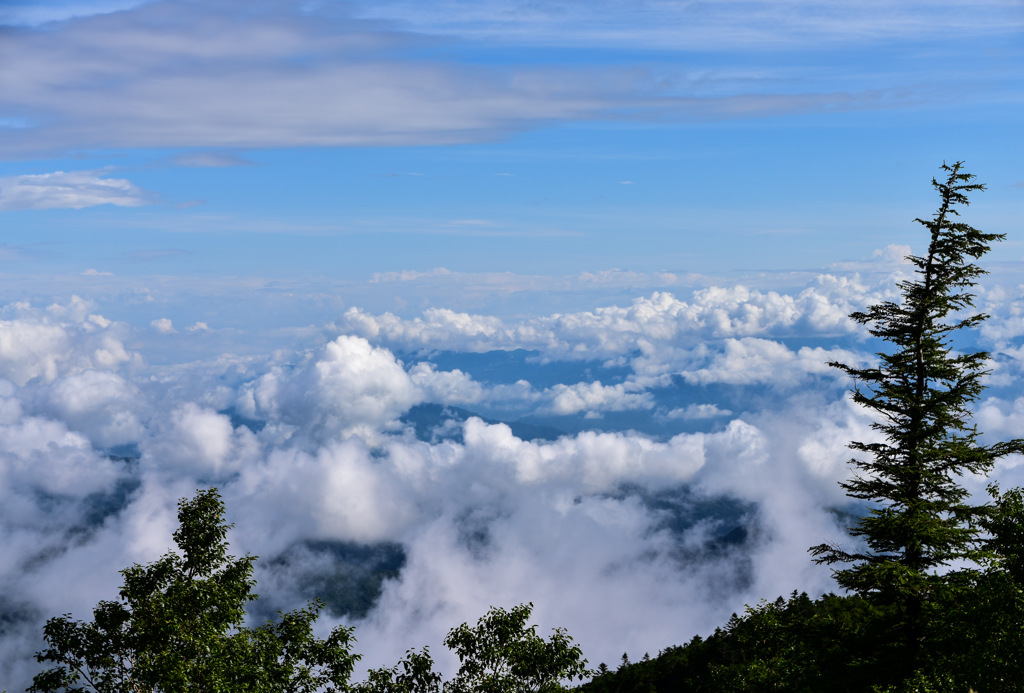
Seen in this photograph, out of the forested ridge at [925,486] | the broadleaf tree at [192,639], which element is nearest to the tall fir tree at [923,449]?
the forested ridge at [925,486]

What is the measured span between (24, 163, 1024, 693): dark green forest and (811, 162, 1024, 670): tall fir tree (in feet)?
0.23

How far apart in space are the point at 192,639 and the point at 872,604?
2894cm

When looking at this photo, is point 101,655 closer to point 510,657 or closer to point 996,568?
point 510,657

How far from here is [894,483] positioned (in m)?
32.9

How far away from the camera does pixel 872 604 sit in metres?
32.7

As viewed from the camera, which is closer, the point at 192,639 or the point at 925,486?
the point at 192,639

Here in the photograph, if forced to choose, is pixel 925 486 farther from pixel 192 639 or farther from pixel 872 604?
pixel 192 639

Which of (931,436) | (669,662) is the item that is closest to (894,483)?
(931,436)

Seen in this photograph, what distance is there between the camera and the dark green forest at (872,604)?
73.2 ft

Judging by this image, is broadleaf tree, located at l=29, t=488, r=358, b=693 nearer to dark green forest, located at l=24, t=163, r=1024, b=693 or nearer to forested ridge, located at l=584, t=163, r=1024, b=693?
dark green forest, located at l=24, t=163, r=1024, b=693

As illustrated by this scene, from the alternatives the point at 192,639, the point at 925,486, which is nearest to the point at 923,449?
the point at 925,486

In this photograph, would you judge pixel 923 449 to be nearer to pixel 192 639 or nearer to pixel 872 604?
pixel 872 604

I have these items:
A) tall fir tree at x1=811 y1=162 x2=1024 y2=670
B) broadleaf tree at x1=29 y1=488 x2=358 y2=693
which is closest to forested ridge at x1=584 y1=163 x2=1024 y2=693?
tall fir tree at x1=811 y1=162 x2=1024 y2=670

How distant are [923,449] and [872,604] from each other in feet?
24.9
